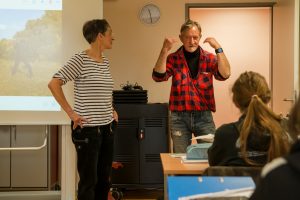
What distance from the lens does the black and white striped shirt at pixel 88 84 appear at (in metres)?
2.73

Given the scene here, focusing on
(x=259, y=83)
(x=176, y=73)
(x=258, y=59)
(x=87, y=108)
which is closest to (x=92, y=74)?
(x=87, y=108)

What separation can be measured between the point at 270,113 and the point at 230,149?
0.22 metres

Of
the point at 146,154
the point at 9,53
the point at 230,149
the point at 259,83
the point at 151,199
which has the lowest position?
the point at 151,199

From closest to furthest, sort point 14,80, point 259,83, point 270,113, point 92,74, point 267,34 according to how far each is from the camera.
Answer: point 270,113 → point 259,83 → point 92,74 → point 14,80 → point 267,34

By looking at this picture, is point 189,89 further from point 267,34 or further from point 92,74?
point 267,34

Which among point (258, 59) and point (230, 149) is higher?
point (258, 59)

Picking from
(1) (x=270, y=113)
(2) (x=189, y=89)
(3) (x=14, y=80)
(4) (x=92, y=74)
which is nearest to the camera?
(1) (x=270, y=113)

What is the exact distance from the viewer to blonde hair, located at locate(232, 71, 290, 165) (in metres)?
1.62

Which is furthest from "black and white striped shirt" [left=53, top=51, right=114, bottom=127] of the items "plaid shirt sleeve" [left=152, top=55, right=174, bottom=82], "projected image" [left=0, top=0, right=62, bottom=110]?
"projected image" [left=0, top=0, right=62, bottom=110]

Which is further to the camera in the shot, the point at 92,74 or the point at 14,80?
Answer: the point at 14,80

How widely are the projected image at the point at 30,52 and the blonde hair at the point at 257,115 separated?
195 centimetres

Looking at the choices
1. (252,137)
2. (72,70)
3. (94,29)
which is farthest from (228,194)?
(94,29)

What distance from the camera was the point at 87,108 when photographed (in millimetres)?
2752

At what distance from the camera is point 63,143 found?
3.44m
